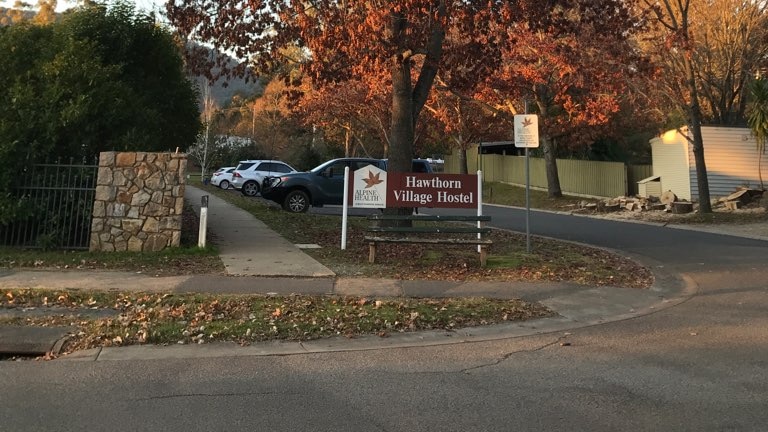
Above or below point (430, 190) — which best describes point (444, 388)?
below

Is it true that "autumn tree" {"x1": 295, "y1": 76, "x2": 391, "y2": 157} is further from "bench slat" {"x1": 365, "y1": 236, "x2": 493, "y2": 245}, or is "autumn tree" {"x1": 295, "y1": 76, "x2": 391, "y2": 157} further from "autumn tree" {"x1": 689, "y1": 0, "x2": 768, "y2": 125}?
"bench slat" {"x1": 365, "y1": 236, "x2": 493, "y2": 245}

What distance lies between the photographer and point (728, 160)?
2473cm

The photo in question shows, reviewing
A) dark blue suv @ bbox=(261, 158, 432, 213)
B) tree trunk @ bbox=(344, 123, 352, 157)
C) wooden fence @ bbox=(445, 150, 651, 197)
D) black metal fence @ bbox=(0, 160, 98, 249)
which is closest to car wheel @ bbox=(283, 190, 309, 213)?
dark blue suv @ bbox=(261, 158, 432, 213)

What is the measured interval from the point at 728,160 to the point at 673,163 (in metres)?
2.13

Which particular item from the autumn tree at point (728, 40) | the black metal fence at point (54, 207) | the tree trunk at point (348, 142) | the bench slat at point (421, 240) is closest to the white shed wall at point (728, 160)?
the autumn tree at point (728, 40)

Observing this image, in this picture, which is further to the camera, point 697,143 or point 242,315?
point 697,143

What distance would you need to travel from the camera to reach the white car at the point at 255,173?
31.5 meters

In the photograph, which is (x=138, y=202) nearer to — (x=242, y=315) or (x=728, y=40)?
(x=242, y=315)

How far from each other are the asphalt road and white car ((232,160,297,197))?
84.2ft

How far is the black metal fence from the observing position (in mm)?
11062

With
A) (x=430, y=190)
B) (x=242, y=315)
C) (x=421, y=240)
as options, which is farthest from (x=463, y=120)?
(x=242, y=315)

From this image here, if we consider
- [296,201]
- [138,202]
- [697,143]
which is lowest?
[138,202]

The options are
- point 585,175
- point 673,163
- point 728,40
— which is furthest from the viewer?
point 585,175

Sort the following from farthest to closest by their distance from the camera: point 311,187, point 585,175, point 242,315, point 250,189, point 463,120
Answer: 1. point 463,120
2. point 585,175
3. point 250,189
4. point 311,187
5. point 242,315
